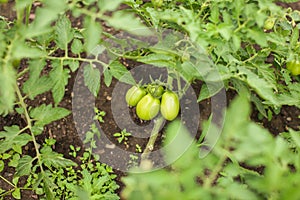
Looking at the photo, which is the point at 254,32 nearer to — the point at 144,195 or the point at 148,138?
the point at 144,195

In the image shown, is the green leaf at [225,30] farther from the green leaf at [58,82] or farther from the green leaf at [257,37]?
the green leaf at [58,82]

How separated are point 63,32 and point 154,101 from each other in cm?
55

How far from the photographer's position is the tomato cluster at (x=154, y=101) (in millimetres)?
1913

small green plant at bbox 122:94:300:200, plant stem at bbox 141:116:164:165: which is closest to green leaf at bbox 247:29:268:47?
small green plant at bbox 122:94:300:200

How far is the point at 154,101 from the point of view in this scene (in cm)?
195

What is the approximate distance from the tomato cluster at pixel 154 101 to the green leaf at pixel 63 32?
0.48m

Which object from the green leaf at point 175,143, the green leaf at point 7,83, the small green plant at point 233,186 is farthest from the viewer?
the green leaf at point 7,83

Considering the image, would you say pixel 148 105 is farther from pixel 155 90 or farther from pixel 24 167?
pixel 24 167

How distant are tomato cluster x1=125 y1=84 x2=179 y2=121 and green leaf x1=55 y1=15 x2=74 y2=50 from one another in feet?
1.59

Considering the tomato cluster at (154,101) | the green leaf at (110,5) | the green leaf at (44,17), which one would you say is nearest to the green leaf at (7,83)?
the green leaf at (44,17)

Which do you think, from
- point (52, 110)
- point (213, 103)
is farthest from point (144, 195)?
point (213, 103)

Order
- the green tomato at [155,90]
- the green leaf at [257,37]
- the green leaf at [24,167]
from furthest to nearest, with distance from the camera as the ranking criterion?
the green tomato at [155,90] < the green leaf at [24,167] < the green leaf at [257,37]

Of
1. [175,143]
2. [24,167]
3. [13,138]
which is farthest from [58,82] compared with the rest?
[175,143]

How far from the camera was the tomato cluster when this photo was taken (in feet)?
6.28
